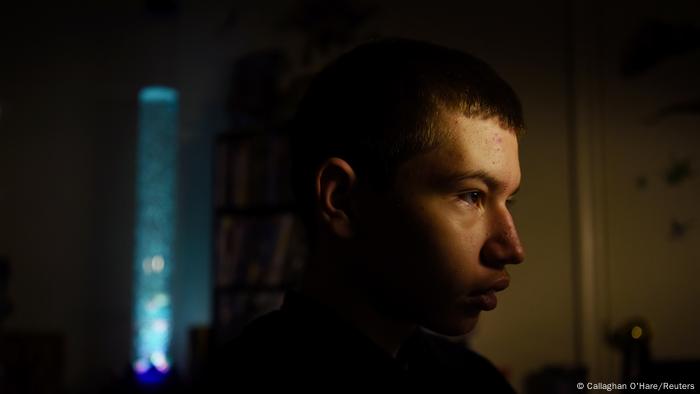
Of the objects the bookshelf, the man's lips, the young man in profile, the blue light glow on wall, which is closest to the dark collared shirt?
the young man in profile

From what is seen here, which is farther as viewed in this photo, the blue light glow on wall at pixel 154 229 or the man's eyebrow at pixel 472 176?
the blue light glow on wall at pixel 154 229

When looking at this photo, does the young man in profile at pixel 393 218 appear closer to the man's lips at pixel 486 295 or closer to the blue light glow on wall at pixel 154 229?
the man's lips at pixel 486 295

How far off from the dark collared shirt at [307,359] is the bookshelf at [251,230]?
4.95ft

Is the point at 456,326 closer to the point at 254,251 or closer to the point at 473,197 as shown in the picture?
the point at 473,197

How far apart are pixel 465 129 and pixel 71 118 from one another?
279 cm

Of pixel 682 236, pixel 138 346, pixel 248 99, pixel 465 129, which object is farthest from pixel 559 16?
pixel 138 346

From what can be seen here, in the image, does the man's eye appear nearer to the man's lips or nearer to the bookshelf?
the man's lips

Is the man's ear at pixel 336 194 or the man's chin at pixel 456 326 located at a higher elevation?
the man's ear at pixel 336 194

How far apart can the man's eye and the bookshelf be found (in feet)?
5.31

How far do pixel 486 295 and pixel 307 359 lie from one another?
22 centimetres

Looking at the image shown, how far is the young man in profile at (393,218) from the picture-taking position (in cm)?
60

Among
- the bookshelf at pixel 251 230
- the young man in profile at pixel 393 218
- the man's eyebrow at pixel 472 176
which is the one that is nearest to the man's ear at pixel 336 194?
the young man in profile at pixel 393 218

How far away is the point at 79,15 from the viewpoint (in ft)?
9.64

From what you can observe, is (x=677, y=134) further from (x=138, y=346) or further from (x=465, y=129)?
(x=138, y=346)
